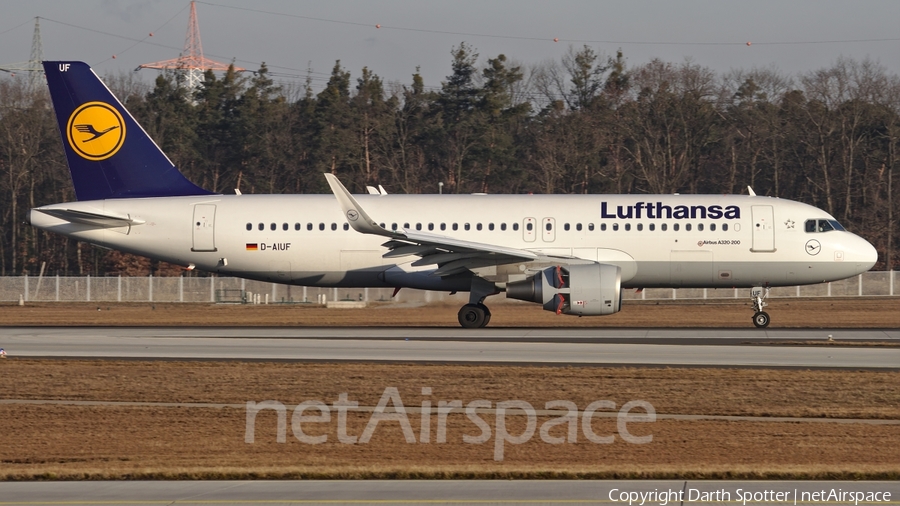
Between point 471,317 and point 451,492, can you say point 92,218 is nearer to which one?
point 471,317

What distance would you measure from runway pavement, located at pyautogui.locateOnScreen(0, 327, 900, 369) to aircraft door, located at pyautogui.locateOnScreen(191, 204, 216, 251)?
7.82 feet

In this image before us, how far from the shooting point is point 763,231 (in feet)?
93.1

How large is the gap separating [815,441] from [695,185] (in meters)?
55.8

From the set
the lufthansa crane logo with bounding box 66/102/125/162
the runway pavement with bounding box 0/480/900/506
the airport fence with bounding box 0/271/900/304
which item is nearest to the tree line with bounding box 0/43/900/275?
the airport fence with bounding box 0/271/900/304

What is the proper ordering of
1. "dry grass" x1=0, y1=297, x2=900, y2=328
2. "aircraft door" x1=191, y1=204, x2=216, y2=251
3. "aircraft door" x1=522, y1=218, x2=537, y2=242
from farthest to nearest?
"dry grass" x1=0, y1=297, x2=900, y2=328
"aircraft door" x1=191, y1=204, x2=216, y2=251
"aircraft door" x1=522, y1=218, x2=537, y2=242

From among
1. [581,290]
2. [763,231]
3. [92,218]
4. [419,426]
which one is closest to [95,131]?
[92,218]

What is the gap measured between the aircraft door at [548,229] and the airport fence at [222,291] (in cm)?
1810

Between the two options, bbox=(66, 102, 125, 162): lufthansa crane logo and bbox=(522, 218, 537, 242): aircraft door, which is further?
bbox=(66, 102, 125, 162): lufthansa crane logo

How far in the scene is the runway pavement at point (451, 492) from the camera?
867cm

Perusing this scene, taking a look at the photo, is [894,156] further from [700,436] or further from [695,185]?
[700,436]

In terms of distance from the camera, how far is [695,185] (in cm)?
6631

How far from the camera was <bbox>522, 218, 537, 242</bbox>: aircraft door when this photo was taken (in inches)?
1114

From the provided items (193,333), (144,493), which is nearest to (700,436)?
(144,493)

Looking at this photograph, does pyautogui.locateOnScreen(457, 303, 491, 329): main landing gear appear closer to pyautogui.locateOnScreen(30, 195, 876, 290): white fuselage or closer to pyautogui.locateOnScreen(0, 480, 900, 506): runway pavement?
pyautogui.locateOnScreen(30, 195, 876, 290): white fuselage
